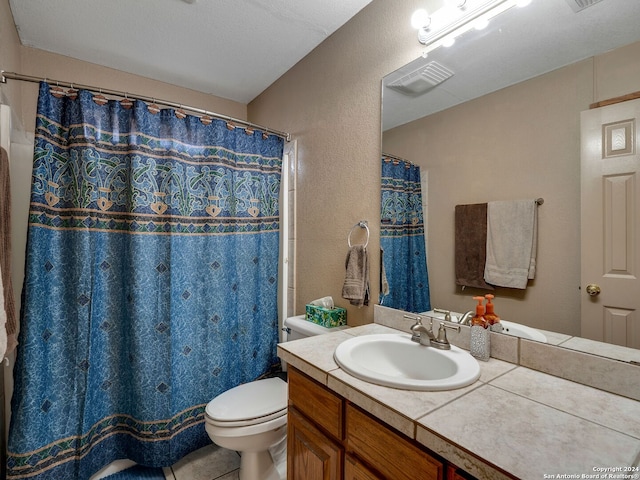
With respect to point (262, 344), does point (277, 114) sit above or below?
above

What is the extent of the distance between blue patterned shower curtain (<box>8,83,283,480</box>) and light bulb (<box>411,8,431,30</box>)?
44.6 inches

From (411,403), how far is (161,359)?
4.57ft

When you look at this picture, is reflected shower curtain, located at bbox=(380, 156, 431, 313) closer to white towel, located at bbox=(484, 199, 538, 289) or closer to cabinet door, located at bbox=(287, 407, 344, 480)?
white towel, located at bbox=(484, 199, 538, 289)

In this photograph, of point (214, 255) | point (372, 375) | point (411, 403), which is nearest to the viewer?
point (411, 403)

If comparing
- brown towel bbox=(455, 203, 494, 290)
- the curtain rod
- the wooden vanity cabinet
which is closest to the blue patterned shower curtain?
the curtain rod

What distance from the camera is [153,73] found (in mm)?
2213

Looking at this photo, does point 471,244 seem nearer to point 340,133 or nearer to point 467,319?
point 467,319

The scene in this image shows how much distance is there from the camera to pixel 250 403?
1546mm

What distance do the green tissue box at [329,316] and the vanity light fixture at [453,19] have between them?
1.28 metres

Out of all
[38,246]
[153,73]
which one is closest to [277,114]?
[153,73]

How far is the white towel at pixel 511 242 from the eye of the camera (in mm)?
1043

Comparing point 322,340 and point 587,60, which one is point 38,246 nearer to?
point 322,340

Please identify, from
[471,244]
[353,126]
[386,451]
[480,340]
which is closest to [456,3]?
[353,126]

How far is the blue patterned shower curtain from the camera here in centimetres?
143
